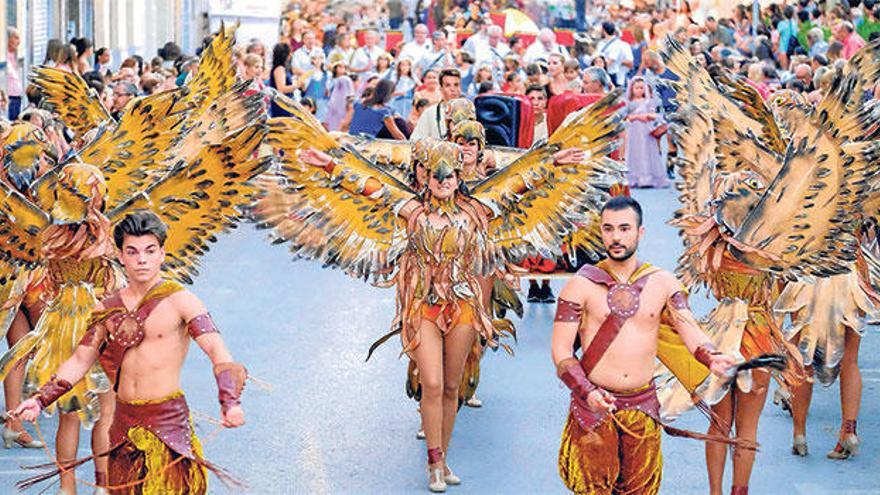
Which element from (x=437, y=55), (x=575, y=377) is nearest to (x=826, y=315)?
(x=575, y=377)

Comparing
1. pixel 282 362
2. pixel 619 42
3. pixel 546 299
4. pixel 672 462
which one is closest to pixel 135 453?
pixel 672 462

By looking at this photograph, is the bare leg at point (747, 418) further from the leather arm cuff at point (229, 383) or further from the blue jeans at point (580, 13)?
the blue jeans at point (580, 13)

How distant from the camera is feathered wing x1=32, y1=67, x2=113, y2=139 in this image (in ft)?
38.7

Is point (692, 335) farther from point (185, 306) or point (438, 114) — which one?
point (438, 114)

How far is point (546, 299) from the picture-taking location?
16266 millimetres

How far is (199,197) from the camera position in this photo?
29.0 feet

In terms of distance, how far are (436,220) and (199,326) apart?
263 centimetres

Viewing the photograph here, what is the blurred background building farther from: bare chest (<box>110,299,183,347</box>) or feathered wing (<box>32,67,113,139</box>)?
bare chest (<box>110,299,183,347</box>)

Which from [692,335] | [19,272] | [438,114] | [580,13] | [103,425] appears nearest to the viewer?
[692,335]

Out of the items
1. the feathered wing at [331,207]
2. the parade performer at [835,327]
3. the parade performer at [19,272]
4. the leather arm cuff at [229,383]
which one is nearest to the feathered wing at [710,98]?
the parade performer at [835,327]

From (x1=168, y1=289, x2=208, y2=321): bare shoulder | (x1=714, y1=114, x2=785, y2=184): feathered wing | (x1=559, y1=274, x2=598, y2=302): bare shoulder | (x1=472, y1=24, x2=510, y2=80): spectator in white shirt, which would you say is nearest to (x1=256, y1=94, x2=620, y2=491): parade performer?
(x1=714, y1=114, x2=785, y2=184): feathered wing

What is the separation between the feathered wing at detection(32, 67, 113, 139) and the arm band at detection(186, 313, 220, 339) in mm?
4780

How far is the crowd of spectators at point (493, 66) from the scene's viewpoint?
55.7ft

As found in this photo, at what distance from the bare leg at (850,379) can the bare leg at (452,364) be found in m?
2.22
